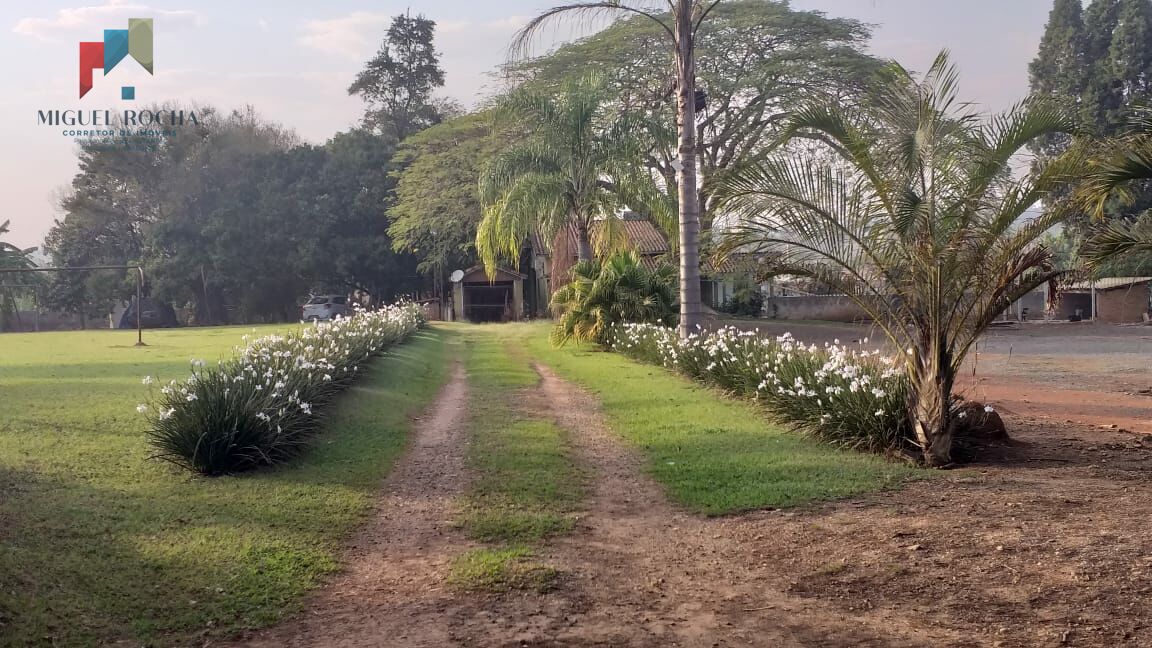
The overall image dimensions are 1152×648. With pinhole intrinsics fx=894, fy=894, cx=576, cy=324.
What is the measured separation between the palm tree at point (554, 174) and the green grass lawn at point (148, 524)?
1047cm

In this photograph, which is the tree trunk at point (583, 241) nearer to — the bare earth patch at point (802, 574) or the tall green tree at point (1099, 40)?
the bare earth patch at point (802, 574)

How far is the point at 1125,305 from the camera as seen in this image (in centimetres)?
2973

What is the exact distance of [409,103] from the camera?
163 ft

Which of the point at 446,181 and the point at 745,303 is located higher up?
the point at 446,181

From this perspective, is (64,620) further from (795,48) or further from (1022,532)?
(795,48)

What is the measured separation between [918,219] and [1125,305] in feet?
89.4

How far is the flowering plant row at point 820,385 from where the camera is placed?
775cm

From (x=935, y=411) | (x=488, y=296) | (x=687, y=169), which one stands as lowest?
(x=935, y=411)

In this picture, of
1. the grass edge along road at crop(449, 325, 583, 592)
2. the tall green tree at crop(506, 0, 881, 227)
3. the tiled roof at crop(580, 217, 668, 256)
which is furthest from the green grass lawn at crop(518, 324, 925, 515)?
the tiled roof at crop(580, 217, 668, 256)

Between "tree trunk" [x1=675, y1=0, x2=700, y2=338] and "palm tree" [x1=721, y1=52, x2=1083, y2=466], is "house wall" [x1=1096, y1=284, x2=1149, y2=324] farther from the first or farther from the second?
"palm tree" [x1=721, y1=52, x2=1083, y2=466]

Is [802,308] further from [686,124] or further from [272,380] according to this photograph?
[272,380]

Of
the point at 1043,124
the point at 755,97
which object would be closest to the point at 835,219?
the point at 1043,124

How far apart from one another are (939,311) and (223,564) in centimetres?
560

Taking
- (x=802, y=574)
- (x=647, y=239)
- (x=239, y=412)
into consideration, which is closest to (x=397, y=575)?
(x=802, y=574)
